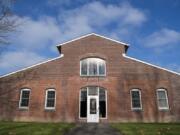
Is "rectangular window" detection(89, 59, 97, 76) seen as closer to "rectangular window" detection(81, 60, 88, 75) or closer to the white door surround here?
"rectangular window" detection(81, 60, 88, 75)

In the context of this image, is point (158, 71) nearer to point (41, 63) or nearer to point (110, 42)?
point (110, 42)

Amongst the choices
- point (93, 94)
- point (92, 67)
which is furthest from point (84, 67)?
point (93, 94)

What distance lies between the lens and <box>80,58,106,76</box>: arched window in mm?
25594

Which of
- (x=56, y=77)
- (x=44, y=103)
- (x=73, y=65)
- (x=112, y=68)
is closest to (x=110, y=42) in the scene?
(x=112, y=68)

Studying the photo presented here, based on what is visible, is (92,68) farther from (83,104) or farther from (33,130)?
(33,130)

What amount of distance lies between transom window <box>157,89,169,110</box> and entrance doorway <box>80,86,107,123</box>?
17.2ft

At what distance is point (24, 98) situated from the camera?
25.2m

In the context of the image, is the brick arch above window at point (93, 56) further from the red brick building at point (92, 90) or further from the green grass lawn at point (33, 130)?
the green grass lawn at point (33, 130)

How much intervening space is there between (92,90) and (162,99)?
691 centimetres

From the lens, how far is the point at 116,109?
Answer: 2430 cm

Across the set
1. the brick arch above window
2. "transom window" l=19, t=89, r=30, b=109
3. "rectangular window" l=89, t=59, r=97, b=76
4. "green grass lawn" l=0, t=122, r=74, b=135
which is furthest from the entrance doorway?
Result: "green grass lawn" l=0, t=122, r=74, b=135

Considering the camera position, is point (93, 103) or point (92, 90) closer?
point (93, 103)

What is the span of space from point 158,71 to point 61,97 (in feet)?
32.8

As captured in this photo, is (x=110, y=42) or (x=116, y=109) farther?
(x=110, y=42)
